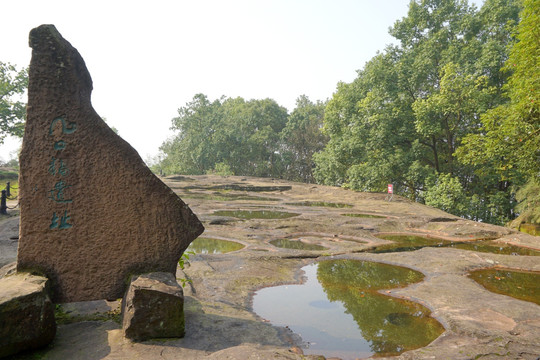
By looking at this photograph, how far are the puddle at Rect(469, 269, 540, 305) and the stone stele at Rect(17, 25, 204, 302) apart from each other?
493 cm

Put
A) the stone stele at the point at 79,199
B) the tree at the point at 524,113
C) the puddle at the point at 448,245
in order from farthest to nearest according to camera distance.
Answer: the tree at the point at 524,113 → the puddle at the point at 448,245 → the stone stele at the point at 79,199

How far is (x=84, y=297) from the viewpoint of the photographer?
3.71 meters

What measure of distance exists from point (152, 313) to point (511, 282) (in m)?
5.83

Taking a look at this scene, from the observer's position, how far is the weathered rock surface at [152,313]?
10.6 ft

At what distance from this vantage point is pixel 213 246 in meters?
8.69

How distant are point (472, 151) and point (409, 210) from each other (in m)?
3.95

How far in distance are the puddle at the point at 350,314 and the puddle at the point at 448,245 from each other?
2.40m

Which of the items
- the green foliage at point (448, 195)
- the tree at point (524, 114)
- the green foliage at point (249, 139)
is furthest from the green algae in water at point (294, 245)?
the green foliage at point (249, 139)

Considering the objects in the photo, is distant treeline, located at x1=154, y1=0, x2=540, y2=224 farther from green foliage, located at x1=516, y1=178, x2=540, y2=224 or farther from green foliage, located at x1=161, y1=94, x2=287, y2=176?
green foliage, located at x1=161, y1=94, x2=287, y2=176

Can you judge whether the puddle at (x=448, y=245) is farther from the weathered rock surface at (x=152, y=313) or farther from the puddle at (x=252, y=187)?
the puddle at (x=252, y=187)

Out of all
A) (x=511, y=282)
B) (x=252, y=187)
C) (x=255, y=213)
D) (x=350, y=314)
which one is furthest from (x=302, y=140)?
(x=350, y=314)

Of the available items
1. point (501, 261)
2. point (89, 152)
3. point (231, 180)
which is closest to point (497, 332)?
point (501, 261)

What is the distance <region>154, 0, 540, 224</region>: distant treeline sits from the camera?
1102cm

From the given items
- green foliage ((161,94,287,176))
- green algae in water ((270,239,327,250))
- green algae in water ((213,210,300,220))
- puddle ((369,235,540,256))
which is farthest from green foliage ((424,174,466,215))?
green foliage ((161,94,287,176))
